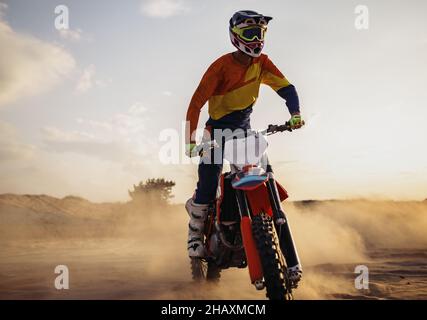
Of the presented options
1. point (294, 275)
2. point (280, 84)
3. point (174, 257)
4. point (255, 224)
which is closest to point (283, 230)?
point (255, 224)

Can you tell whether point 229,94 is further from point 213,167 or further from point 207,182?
point 207,182

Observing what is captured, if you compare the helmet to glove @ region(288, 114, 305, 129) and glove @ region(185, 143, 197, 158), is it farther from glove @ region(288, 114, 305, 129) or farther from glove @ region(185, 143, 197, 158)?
glove @ region(185, 143, 197, 158)

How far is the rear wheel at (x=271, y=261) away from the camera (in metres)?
3.63

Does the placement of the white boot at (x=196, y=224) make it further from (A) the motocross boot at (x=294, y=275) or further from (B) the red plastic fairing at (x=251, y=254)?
(A) the motocross boot at (x=294, y=275)

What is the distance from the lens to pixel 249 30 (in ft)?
15.1

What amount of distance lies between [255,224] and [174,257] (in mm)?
5418

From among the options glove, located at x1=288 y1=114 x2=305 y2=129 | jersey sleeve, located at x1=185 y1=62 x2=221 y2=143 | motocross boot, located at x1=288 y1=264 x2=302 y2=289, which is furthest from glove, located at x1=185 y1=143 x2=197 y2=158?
motocross boot, located at x1=288 y1=264 x2=302 y2=289

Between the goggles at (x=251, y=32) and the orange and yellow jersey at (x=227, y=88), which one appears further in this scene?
the orange and yellow jersey at (x=227, y=88)

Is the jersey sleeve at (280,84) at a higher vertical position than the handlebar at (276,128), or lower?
higher

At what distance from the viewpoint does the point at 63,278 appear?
6.31 m

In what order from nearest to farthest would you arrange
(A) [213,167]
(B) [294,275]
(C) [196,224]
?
1. (B) [294,275]
2. (A) [213,167]
3. (C) [196,224]

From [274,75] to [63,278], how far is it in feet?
14.4

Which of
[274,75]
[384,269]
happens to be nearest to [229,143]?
[274,75]

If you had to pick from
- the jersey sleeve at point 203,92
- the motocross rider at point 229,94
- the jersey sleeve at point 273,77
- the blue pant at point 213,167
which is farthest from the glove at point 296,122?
the jersey sleeve at point 203,92
